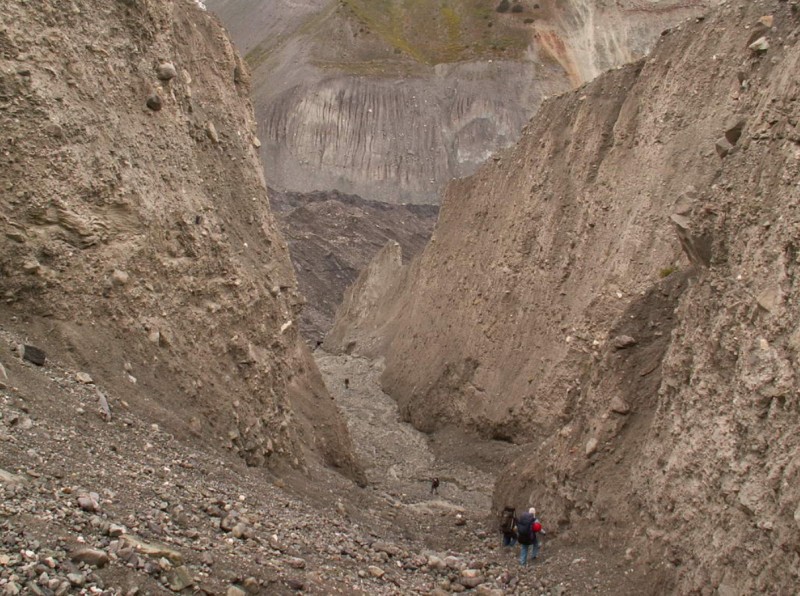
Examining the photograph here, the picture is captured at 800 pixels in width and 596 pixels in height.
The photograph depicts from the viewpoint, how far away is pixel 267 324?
1516cm

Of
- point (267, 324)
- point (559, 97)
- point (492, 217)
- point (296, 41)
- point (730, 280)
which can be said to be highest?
point (296, 41)

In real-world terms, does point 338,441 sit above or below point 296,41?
below

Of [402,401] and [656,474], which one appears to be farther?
[402,401]

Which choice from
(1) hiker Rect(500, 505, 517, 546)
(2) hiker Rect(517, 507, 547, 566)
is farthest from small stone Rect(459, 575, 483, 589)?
(1) hiker Rect(500, 505, 517, 546)

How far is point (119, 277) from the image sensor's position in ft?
36.5

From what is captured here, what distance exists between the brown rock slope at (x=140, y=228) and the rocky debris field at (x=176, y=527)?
32.4 inches

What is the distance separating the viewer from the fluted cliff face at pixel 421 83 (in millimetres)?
73375

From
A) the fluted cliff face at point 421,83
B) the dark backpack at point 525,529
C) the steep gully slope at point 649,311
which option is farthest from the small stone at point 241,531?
the fluted cliff face at point 421,83

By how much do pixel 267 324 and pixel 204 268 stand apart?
7.65ft

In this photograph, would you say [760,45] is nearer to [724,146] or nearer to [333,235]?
[724,146]

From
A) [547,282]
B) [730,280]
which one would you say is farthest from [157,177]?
[547,282]

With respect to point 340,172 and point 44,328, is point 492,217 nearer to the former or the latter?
point 44,328

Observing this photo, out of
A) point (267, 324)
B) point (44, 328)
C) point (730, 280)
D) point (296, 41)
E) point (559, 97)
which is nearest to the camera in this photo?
point (730, 280)

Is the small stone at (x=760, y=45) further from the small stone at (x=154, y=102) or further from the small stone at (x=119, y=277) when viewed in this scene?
the small stone at (x=119, y=277)
